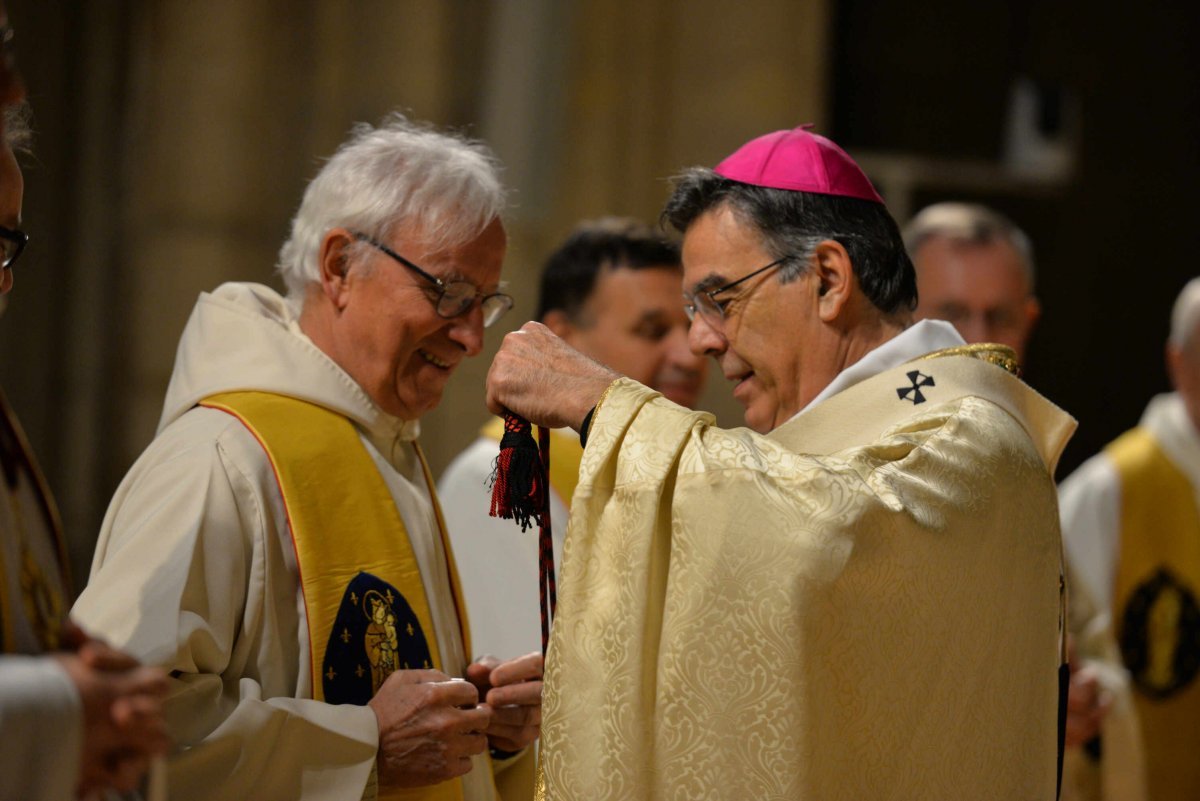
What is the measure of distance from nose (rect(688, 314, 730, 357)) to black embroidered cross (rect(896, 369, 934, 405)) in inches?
15.5

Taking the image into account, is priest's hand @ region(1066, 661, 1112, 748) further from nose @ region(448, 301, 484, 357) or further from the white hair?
nose @ region(448, 301, 484, 357)

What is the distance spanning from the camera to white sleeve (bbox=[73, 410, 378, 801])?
2566mm

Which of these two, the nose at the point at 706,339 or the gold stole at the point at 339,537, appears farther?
the nose at the point at 706,339

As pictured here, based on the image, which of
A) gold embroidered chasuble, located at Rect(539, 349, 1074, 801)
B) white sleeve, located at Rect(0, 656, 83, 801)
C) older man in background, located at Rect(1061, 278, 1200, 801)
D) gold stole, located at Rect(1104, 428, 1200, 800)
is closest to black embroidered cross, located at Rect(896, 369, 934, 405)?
gold embroidered chasuble, located at Rect(539, 349, 1074, 801)

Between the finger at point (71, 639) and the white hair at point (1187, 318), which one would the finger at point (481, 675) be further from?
the white hair at point (1187, 318)

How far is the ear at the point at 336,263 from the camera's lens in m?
3.20

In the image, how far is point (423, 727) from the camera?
9.02 ft

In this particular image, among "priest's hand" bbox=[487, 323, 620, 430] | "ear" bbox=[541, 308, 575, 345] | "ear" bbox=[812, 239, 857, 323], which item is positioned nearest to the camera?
"priest's hand" bbox=[487, 323, 620, 430]

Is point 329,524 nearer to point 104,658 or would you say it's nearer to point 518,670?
point 518,670

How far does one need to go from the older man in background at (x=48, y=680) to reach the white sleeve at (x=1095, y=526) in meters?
4.35

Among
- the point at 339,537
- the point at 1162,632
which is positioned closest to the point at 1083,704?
the point at 1162,632

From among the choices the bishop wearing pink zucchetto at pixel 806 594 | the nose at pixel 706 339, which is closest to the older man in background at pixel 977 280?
the nose at pixel 706 339

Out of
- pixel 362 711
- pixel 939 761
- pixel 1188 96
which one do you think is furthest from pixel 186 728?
pixel 1188 96

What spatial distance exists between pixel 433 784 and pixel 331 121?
405 cm
